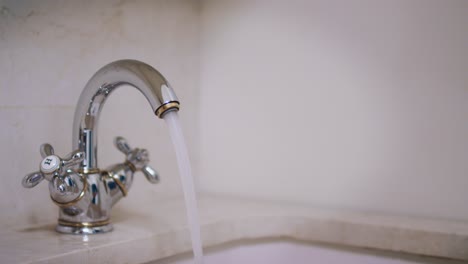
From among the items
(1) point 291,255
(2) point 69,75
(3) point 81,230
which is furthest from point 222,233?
(2) point 69,75

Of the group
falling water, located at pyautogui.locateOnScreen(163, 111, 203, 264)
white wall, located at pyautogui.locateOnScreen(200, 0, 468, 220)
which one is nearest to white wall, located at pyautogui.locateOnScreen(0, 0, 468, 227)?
white wall, located at pyautogui.locateOnScreen(200, 0, 468, 220)

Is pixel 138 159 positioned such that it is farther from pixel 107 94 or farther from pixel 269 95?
pixel 269 95

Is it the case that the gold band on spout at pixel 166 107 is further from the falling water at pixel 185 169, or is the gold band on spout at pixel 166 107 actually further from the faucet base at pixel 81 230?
the faucet base at pixel 81 230

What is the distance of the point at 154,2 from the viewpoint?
1.19m

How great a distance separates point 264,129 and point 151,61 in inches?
10.1

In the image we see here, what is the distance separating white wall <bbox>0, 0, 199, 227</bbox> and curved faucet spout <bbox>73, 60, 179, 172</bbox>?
0.29 ft

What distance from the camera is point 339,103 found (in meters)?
1.15

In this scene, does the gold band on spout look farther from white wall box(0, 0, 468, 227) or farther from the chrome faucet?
white wall box(0, 0, 468, 227)

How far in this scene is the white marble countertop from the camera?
2.76 ft

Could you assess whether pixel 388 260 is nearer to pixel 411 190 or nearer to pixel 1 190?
pixel 411 190

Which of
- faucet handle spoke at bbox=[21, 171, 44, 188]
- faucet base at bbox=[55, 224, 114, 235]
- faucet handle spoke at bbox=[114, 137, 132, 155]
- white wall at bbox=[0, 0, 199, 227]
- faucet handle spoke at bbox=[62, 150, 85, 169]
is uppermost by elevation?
white wall at bbox=[0, 0, 199, 227]

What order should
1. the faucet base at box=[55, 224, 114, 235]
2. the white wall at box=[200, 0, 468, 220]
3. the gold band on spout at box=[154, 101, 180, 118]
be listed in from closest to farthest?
the gold band on spout at box=[154, 101, 180, 118] < the faucet base at box=[55, 224, 114, 235] < the white wall at box=[200, 0, 468, 220]

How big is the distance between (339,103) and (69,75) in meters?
0.48

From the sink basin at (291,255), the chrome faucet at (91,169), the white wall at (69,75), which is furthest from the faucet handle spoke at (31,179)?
the sink basin at (291,255)
